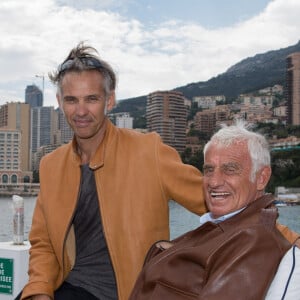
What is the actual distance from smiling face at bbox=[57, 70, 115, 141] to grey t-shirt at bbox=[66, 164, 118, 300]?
0.15 meters

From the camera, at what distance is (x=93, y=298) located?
74.7 inches

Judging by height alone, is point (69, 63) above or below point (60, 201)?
above

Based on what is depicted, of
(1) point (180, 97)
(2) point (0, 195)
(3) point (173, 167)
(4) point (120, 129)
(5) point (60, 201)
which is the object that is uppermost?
(1) point (180, 97)

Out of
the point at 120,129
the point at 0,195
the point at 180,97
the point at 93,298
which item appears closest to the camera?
the point at 93,298

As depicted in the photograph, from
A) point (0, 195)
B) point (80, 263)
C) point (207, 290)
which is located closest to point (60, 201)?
point (80, 263)

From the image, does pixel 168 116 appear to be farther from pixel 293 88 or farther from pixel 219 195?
pixel 219 195

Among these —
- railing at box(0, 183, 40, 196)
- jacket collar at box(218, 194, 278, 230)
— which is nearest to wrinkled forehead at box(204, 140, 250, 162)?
jacket collar at box(218, 194, 278, 230)

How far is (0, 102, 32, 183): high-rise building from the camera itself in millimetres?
74938

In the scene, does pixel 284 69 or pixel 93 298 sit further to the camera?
pixel 284 69

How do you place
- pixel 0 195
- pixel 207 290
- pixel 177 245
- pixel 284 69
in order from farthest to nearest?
pixel 284 69, pixel 0 195, pixel 177 245, pixel 207 290

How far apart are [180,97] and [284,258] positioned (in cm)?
5711

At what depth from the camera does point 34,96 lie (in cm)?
11250

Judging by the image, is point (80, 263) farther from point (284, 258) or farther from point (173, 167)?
point (284, 258)

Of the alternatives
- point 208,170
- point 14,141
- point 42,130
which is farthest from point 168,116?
point 208,170
